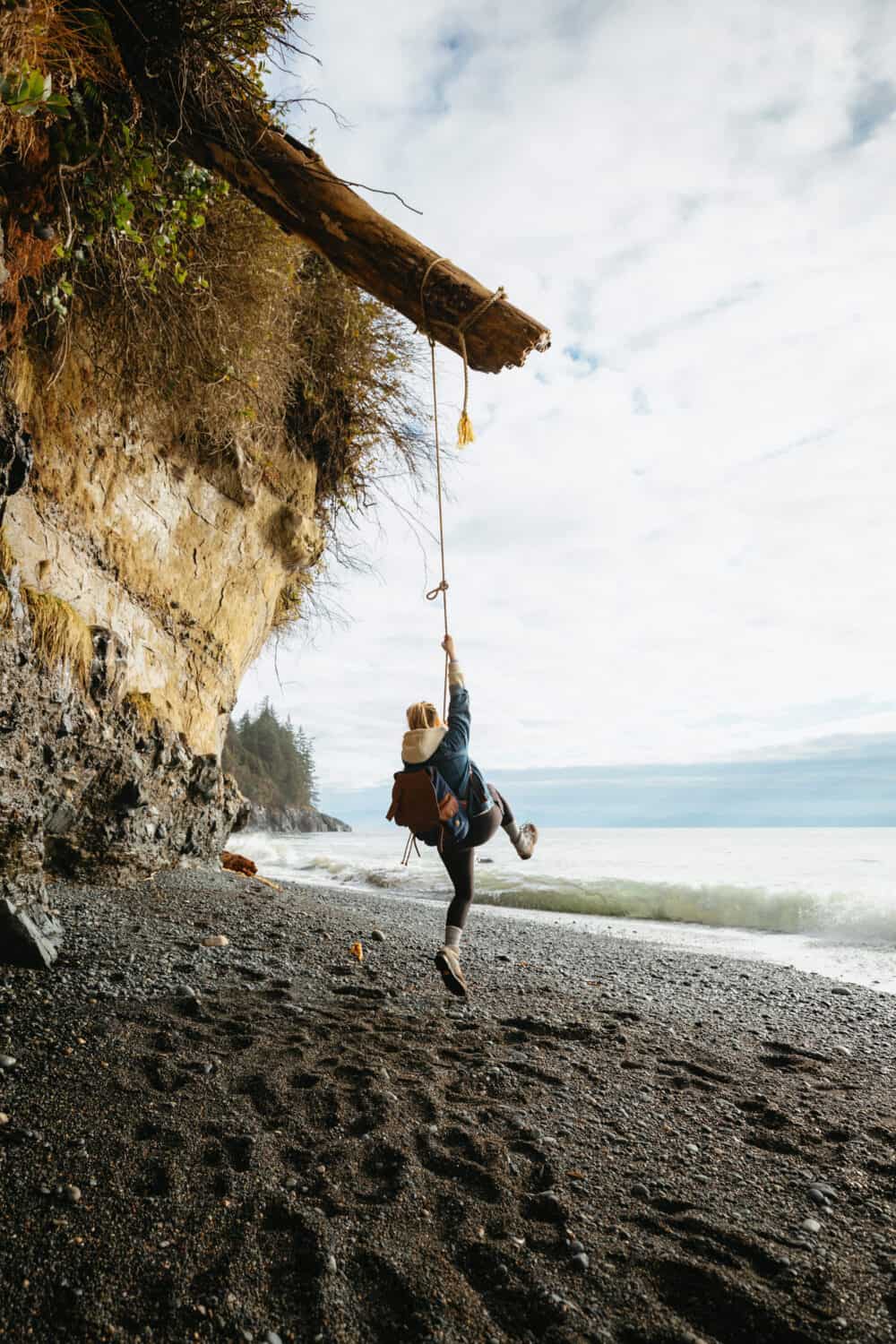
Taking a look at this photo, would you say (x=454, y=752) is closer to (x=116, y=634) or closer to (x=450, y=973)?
(x=450, y=973)

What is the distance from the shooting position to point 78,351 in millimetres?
6551

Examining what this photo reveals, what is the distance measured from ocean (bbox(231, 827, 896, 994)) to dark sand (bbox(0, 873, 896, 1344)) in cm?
481

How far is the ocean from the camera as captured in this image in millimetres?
10688

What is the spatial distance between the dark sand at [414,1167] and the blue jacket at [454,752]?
154 centimetres

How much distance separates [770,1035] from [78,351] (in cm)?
821

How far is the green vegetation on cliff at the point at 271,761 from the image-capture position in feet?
189

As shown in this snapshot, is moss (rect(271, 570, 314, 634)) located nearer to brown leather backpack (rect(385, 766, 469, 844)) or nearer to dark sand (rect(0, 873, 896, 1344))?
brown leather backpack (rect(385, 766, 469, 844))

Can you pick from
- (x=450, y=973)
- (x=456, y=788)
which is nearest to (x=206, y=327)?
(x=456, y=788)

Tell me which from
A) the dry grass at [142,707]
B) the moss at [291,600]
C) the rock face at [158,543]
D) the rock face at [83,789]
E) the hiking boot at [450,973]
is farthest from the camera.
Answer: the moss at [291,600]

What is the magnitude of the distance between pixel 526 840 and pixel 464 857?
125 centimetres

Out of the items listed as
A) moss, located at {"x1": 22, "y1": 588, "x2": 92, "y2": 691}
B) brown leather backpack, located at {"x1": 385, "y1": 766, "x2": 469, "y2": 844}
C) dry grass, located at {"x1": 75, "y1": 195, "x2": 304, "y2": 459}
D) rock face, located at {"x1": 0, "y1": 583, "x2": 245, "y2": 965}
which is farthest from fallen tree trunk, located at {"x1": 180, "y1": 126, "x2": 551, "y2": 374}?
moss, located at {"x1": 22, "y1": 588, "x2": 92, "y2": 691}

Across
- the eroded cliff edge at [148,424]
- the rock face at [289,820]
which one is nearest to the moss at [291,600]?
the eroded cliff edge at [148,424]

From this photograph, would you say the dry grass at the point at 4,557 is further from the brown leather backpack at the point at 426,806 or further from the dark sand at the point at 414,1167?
the brown leather backpack at the point at 426,806

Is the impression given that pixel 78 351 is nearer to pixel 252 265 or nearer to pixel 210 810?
pixel 252 265
